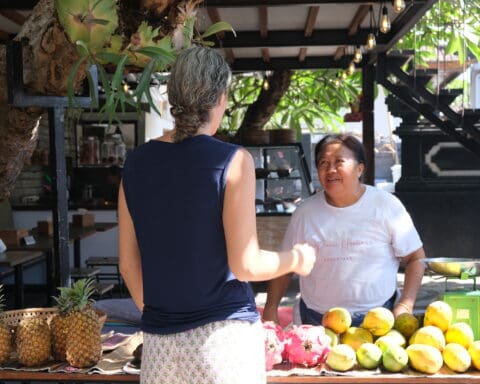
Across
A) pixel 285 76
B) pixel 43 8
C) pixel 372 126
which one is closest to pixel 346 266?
pixel 43 8

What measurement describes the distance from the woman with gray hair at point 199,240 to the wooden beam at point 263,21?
4995mm

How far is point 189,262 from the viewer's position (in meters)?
2.03

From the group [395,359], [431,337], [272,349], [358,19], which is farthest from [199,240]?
[358,19]

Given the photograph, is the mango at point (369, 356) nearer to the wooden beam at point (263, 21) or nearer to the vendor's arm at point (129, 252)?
the vendor's arm at point (129, 252)

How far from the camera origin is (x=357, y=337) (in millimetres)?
2799

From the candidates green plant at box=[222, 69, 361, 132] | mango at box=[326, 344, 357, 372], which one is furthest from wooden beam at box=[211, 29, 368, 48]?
mango at box=[326, 344, 357, 372]

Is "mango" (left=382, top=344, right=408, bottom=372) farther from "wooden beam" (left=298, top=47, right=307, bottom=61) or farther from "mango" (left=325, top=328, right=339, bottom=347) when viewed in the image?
"wooden beam" (left=298, top=47, right=307, bottom=61)

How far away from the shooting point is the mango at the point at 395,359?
8.51 ft

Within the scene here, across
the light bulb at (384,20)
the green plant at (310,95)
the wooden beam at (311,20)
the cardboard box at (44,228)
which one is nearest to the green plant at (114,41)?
the light bulb at (384,20)

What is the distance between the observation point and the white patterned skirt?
205 centimetres

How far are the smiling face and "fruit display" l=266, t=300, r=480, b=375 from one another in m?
0.79

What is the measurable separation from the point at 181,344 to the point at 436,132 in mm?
9671

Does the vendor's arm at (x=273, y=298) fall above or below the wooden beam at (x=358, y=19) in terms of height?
below

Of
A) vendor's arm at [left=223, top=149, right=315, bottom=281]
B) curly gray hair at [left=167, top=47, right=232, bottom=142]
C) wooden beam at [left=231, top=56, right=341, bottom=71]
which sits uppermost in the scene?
wooden beam at [left=231, top=56, right=341, bottom=71]
